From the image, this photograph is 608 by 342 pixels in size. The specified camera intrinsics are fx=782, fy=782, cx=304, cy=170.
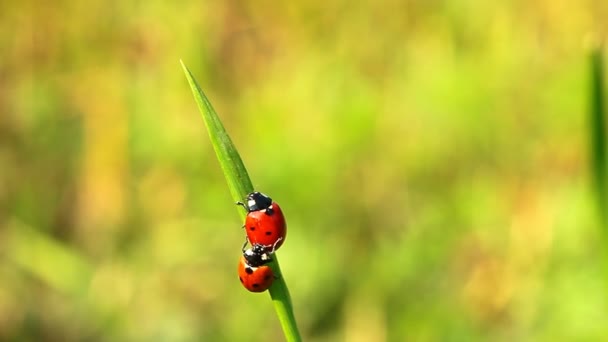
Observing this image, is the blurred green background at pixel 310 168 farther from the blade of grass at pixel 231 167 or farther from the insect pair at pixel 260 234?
the blade of grass at pixel 231 167

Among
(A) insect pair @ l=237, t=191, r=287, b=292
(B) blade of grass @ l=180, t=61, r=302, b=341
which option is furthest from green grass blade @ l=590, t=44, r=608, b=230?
(B) blade of grass @ l=180, t=61, r=302, b=341

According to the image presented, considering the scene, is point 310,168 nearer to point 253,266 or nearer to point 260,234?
point 260,234

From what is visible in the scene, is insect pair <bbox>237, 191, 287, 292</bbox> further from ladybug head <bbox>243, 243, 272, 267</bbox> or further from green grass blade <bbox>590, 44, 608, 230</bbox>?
green grass blade <bbox>590, 44, 608, 230</bbox>

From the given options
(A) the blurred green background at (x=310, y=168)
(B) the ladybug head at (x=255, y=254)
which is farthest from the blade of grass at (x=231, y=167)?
(A) the blurred green background at (x=310, y=168)

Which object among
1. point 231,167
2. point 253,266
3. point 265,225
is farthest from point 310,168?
point 231,167

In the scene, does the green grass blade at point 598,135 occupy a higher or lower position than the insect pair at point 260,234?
higher

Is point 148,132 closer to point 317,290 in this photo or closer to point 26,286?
point 26,286
